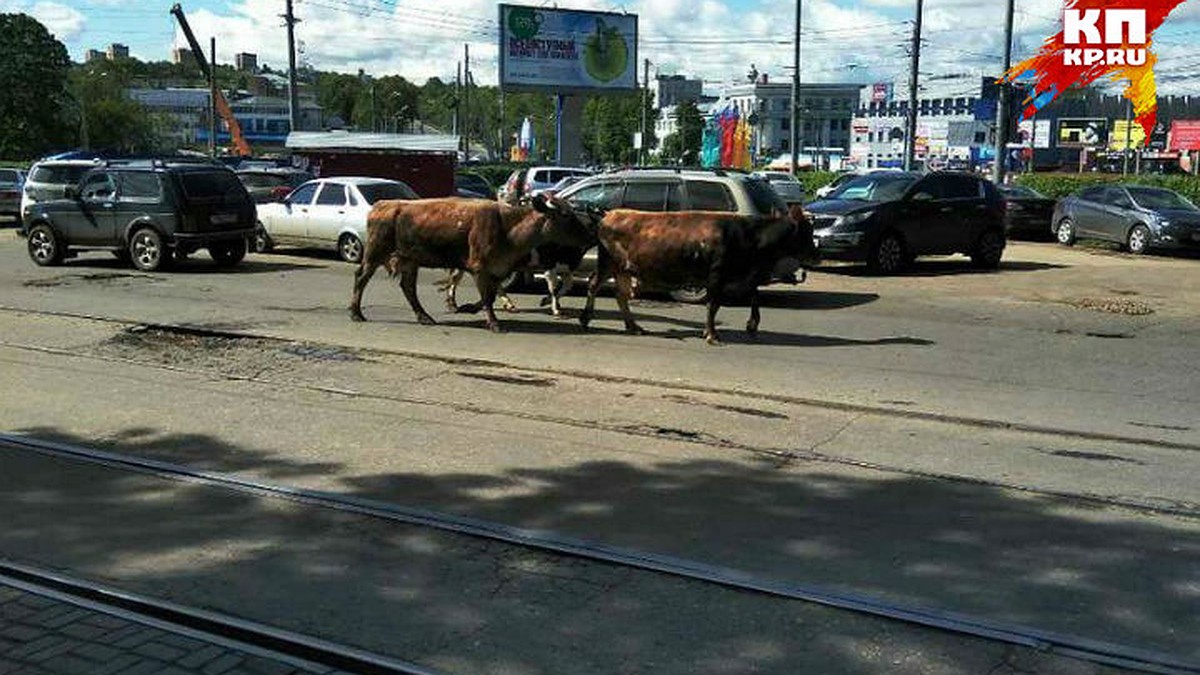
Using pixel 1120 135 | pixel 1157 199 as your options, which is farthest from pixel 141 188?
pixel 1120 135

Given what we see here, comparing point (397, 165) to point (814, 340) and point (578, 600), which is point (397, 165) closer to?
point (814, 340)

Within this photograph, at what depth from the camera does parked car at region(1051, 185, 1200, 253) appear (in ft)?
76.5

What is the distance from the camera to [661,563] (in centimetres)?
A: 512

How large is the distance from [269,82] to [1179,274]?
189763 mm

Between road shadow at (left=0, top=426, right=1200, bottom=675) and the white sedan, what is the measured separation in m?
13.0

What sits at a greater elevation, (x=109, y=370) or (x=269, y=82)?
(x=269, y=82)

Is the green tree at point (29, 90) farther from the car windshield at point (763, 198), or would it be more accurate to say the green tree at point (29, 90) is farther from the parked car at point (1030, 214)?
the car windshield at point (763, 198)

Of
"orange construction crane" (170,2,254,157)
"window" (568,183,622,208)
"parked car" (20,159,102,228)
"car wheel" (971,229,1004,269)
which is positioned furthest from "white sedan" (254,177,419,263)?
"orange construction crane" (170,2,254,157)

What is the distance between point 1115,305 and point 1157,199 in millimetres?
11119

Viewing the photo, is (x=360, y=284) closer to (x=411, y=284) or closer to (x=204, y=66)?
(x=411, y=284)

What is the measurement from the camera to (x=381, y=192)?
65.0 ft

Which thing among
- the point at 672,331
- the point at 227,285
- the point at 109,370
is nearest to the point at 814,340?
the point at 672,331

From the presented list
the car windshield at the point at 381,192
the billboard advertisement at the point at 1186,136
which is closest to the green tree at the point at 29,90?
the car windshield at the point at 381,192

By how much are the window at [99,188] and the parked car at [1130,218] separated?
68.4 feet
